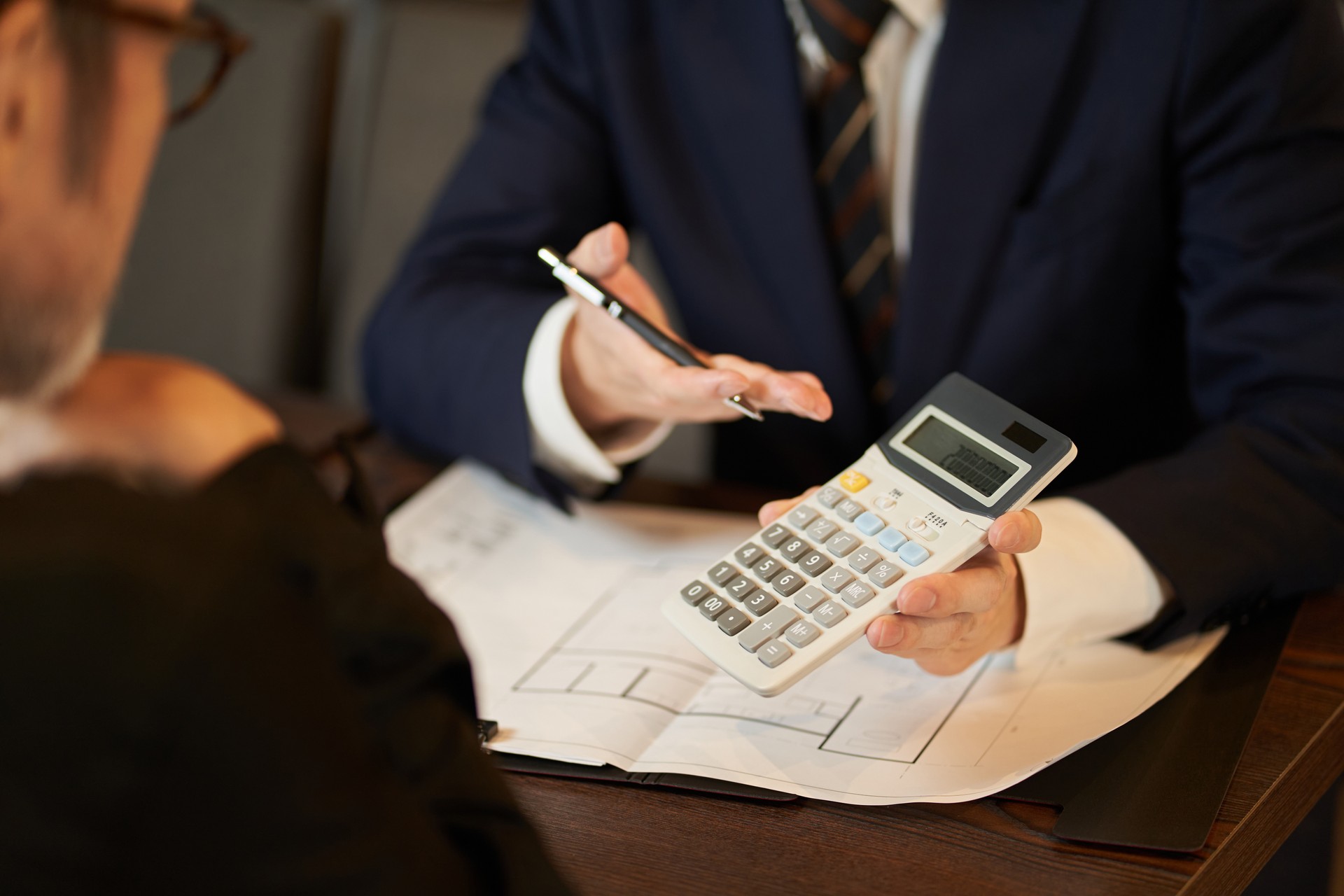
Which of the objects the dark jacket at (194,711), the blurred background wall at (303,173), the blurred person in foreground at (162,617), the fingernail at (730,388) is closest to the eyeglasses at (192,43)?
the blurred person in foreground at (162,617)

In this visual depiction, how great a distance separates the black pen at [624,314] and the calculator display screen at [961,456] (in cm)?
9

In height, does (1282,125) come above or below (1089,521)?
above

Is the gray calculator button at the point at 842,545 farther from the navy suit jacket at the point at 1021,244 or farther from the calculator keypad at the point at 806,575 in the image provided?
the navy suit jacket at the point at 1021,244

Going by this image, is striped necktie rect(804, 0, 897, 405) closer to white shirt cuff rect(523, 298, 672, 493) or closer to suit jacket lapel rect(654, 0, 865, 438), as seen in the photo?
suit jacket lapel rect(654, 0, 865, 438)

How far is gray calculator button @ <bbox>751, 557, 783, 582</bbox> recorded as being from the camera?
0.46 metres

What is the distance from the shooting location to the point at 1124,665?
513 millimetres

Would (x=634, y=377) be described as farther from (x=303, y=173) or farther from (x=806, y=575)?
(x=303, y=173)

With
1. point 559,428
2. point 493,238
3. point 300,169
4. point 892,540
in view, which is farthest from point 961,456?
point 300,169

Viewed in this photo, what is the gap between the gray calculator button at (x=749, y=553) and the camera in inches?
18.4

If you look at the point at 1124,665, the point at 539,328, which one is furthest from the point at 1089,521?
the point at 539,328

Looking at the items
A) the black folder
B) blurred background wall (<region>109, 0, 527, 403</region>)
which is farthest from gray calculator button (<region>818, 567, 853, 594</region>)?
blurred background wall (<region>109, 0, 527, 403</region>)

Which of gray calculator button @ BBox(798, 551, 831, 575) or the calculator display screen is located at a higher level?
the calculator display screen

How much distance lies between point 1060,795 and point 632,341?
294 millimetres

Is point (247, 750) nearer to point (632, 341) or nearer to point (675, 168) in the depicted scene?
point (632, 341)
